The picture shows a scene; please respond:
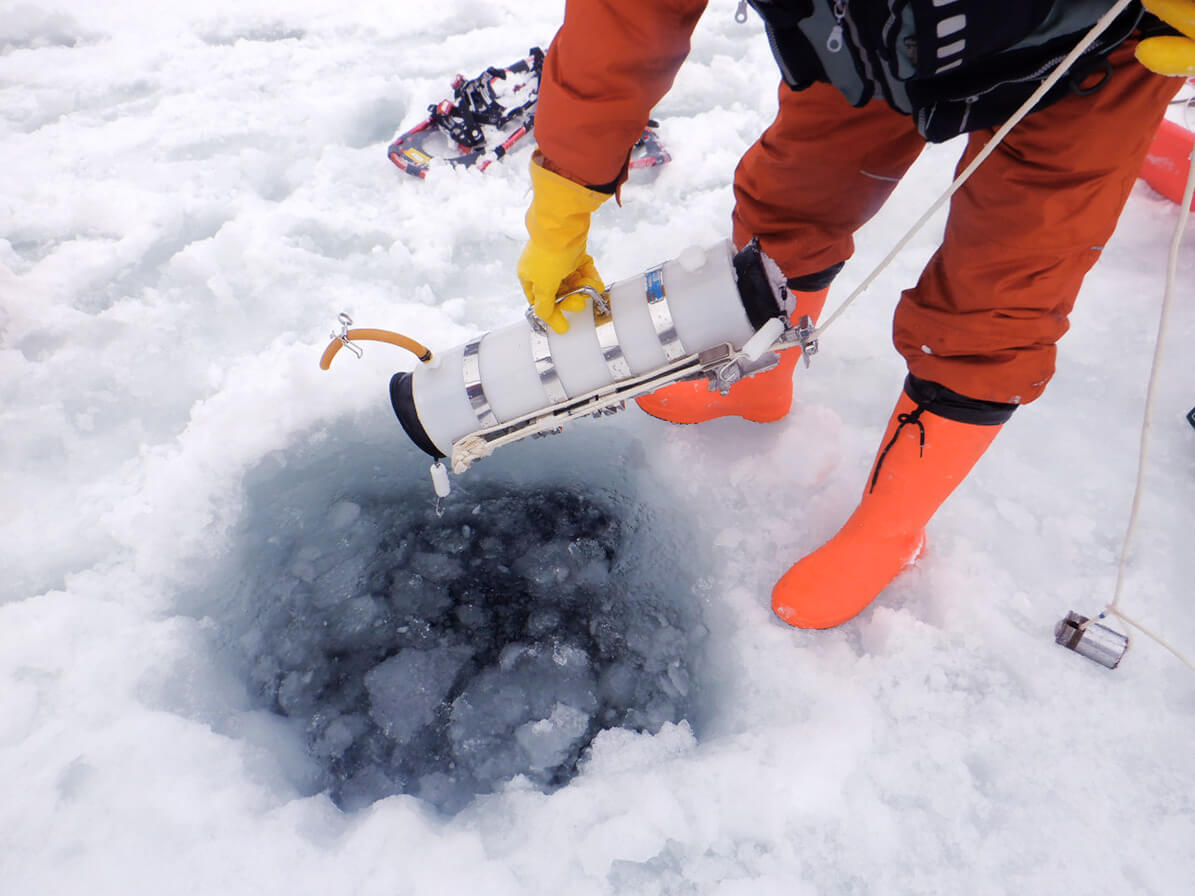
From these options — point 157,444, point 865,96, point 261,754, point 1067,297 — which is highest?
point 865,96

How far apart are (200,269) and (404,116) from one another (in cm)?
124

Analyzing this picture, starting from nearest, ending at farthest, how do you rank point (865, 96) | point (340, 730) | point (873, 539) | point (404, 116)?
point (865, 96) < point (340, 730) < point (873, 539) < point (404, 116)

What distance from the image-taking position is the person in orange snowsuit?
3.19 feet

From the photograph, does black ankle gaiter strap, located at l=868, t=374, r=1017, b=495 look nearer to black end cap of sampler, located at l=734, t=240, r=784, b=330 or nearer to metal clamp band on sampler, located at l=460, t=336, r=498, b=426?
black end cap of sampler, located at l=734, t=240, r=784, b=330

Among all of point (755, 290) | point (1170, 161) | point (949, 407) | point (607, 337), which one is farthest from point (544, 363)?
point (1170, 161)

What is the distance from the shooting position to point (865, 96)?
1.04 meters

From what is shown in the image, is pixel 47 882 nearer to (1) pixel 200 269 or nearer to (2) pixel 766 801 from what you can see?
(2) pixel 766 801

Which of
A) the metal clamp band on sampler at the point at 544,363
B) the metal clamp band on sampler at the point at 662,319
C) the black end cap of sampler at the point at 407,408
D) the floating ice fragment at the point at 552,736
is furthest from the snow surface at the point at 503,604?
the metal clamp band on sampler at the point at 662,319

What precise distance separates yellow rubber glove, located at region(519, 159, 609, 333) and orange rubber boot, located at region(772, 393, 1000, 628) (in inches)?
28.3

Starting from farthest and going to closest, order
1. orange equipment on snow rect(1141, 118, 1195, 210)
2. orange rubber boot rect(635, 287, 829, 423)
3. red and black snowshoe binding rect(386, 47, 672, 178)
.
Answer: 1. red and black snowshoe binding rect(386, 47, 672, 178)
2. orange equipment on snow rect(1141, 118, 1195, 210)
3. orange rubber boot rect(635, 287, 829, 423)

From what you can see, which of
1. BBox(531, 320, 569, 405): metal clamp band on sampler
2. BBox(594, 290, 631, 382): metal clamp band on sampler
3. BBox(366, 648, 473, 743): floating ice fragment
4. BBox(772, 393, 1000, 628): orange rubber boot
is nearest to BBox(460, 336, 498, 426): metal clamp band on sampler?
BBox(531, 320, 569, 405): metal clamp band on sampler

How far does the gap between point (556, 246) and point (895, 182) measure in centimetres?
75

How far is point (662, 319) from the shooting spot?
4.38ft

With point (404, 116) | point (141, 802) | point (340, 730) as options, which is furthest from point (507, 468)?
point (404, 116)
